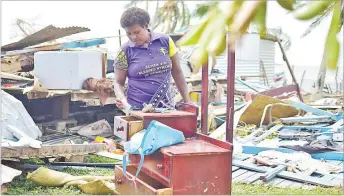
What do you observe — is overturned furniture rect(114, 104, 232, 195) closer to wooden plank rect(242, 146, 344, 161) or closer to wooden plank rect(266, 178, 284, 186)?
wooden plank rect(266, 178, 284, 186)

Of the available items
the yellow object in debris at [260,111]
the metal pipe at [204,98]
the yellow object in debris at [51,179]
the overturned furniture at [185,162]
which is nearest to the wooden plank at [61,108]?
the yellow object in debris at [260,111]

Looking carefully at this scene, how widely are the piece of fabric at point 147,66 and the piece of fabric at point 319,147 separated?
138 inches

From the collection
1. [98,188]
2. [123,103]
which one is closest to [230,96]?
[123,103]

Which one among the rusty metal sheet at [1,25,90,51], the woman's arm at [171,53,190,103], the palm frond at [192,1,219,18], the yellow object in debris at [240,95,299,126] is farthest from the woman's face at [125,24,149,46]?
the yellow object in debris at [240,95,299,126]

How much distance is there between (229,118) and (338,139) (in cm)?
443

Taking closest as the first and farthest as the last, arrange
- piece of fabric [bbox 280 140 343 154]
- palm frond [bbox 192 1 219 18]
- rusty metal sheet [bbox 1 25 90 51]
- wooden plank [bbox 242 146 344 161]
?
palm frond [bbox 192 1 219 18] → wooden plank [bbox 242 146 344 161] → piece of fabric [bbox 280 140 343 154] → rusty metal sheet [bbox 1 25 90 51]

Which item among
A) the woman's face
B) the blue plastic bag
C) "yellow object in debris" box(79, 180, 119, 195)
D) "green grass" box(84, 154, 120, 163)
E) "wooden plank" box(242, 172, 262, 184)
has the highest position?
the woman's face

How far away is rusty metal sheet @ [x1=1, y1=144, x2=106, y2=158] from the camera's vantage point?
4.90 meters

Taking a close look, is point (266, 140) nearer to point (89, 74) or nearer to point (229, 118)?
point (89, 74)

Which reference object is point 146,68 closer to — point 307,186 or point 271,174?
point 271,174

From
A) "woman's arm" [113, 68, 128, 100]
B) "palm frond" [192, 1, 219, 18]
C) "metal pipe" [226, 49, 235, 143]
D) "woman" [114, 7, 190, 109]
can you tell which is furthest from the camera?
"woman's arm" [113, 68, 128, 100]

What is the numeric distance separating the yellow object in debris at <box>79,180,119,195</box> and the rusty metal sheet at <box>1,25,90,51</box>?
14.1 ft

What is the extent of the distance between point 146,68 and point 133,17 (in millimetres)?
465

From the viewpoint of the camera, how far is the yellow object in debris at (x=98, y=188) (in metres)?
4.16
